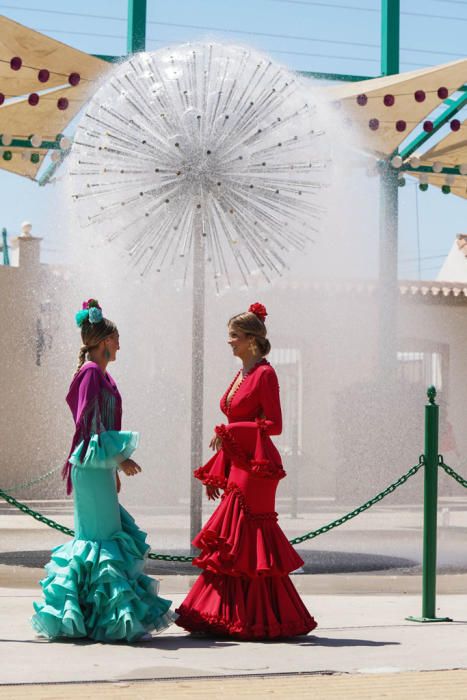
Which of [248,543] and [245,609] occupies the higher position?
[248,543]

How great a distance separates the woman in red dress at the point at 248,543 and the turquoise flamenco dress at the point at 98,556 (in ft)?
0.69

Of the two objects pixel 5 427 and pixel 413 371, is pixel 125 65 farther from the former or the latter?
pixel 413 371

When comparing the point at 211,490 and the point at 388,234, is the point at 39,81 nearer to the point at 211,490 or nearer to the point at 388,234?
the point at 388,234

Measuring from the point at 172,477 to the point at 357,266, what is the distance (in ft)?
16.0

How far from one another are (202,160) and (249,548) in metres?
3.66

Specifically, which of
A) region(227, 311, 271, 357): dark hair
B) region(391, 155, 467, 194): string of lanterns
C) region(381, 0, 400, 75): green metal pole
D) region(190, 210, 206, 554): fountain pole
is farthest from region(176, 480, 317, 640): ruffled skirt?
region(381, 0, 400, 75): green metal pole

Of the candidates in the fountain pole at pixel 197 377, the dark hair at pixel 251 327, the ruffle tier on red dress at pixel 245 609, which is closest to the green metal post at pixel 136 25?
the fountain pole at pixel 197 377

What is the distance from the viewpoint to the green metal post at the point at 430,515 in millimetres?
7375

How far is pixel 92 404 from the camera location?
6.47 m

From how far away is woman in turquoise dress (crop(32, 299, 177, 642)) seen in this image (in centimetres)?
630

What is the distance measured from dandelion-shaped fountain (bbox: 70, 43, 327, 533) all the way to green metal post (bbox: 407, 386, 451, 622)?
2536 mm

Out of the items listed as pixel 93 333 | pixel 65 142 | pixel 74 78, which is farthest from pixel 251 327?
pixel 74 78

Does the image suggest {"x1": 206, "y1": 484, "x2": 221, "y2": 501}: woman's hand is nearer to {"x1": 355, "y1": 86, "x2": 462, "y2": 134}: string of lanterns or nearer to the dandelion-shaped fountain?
the dandelion-shaped fountain

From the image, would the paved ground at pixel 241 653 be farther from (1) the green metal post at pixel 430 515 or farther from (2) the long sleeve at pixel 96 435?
(2) the long sleeve at pixel 96 435
